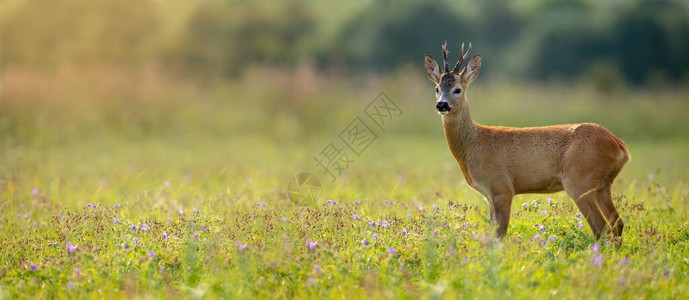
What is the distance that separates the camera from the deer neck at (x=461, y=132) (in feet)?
18.1

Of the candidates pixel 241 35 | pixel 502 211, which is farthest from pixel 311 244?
pixel 241 35

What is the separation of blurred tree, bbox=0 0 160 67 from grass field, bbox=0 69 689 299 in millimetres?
8580

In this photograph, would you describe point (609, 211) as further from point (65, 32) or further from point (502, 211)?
point (65, 32)

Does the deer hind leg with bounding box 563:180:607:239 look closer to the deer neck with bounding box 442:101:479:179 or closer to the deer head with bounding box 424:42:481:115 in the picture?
the deer neck with bounding box 442:101:479:179

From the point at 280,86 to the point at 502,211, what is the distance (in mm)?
10376

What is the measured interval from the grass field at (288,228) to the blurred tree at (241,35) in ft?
41.4

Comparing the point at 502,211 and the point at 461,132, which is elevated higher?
the point at 461,132

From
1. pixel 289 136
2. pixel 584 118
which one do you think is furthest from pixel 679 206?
pixel 584 118

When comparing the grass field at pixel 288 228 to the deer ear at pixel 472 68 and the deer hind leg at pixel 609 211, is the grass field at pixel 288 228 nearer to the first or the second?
the deer hind leg at pixel 609 211

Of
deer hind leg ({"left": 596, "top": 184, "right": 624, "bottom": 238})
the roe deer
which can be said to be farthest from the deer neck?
deer hind leg ({"left": 596, "top": 184, "right": 624, "bottom": 238})

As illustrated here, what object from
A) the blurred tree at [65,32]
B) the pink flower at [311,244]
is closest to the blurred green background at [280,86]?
the blurred tree at [65,32]

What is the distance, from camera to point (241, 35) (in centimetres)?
2669

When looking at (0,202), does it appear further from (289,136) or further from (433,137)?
(433,137)

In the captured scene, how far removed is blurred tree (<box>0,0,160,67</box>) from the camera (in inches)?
814
